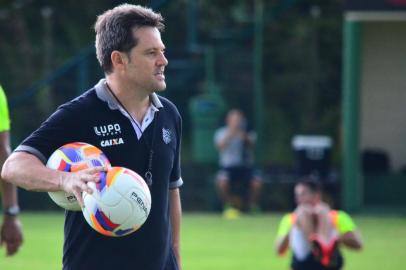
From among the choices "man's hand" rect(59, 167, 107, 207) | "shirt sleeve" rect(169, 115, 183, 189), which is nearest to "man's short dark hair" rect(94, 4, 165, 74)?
"shirt sleeve" rect(169, 115, 183, 189)

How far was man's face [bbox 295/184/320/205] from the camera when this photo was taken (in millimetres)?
10102

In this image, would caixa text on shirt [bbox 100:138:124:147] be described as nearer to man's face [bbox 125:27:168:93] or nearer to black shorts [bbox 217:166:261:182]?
man's face [bbox 125:27:168:93]

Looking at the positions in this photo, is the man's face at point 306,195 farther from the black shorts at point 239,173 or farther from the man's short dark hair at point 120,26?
the black shorts at point 239,173

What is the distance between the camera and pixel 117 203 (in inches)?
202

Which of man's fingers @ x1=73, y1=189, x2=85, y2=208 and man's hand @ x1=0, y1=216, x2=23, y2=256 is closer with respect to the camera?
man's fingers @ x1=73, y1=189, x2=85, y2=208

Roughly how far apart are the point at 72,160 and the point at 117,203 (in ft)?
0.96

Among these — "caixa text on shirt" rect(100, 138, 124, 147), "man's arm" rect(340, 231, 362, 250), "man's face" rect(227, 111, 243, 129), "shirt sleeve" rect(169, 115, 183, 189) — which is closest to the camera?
"caixa text on shirt" rect(100, 138, 124, 147)

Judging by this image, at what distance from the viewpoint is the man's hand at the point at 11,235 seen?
7652mm

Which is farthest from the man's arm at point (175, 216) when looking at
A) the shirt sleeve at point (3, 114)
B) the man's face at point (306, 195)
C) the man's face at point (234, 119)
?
the man's face at point (234, 119)

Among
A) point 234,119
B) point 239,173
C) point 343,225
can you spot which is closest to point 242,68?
point 234,119

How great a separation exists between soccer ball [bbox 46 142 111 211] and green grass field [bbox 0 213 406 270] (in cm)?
796

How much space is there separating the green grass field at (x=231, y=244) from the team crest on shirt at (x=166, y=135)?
7.61 m

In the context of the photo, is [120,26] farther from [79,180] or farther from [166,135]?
[79,180]

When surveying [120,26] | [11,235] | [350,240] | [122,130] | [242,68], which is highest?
[120,26]
